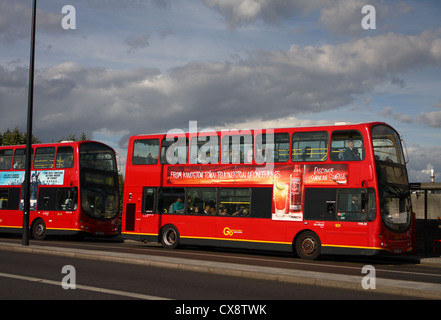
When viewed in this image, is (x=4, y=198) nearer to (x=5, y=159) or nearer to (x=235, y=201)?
(x=5, y=159)

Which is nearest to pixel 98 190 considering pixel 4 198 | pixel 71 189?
pixel 71 189

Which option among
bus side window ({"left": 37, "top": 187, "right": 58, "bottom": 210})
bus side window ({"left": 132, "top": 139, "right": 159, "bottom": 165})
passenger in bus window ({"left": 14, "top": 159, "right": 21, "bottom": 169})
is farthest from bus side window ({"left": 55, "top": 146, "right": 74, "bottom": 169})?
bus side window ({"left": 132, "top": 139, "right": 159, "bottom": 165})

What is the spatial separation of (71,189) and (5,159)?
5346 millimetres

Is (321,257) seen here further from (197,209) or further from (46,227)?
(46,227)

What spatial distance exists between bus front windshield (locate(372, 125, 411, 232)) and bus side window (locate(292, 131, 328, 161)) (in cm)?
164

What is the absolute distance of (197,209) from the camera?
21.2 metres

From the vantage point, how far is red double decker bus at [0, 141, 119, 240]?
85.5 ft

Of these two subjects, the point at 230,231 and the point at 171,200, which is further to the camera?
the point at 171,200

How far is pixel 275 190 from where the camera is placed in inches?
762

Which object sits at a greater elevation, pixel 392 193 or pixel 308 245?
pixel 392 193

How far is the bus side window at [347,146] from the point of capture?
17703 millimetres
